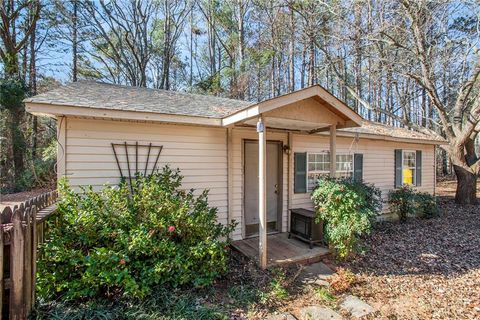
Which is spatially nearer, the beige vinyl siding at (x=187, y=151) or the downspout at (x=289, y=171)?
the beige vinyl siding at (x=187, y=151)

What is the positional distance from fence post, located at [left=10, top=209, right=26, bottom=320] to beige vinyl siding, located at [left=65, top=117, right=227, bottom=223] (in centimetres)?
181

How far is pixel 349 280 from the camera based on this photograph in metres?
3.98

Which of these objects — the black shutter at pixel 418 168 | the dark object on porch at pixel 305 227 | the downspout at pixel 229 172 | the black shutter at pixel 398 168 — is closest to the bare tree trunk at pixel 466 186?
the black shutter at pixel 418 168

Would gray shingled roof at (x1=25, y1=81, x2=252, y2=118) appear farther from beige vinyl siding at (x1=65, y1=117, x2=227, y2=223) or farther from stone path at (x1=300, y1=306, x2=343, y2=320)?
stone path at (x1=300, y1=306, x2=343, y2=320)

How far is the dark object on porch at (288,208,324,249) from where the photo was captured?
17.2 feet

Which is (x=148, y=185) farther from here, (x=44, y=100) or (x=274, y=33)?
(x=274, y=33)

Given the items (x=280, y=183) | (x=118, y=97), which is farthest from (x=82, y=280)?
(x=280, y=183)

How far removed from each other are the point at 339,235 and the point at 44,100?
5.09 meters

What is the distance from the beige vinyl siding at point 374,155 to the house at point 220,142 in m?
0.04

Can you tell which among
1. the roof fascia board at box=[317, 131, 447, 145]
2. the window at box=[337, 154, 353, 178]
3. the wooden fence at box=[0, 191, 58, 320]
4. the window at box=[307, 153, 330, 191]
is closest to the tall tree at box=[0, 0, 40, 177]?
the wooden fence at box=[0, 191, 58, 320]

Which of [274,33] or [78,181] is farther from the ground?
[274,33]

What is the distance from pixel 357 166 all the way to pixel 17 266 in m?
7.52

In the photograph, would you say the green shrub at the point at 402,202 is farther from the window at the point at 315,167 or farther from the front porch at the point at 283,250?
the front porch at the point at 283,250

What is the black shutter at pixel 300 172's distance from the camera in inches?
247
